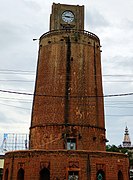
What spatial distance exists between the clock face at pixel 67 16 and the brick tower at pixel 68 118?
33.8 inches

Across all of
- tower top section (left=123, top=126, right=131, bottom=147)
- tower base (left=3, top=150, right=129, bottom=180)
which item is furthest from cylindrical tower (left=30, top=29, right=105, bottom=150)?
tower top section (left=123, top=126, right=131, bottom=147)

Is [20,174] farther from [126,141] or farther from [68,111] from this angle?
[126,141]

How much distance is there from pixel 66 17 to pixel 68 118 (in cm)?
1130

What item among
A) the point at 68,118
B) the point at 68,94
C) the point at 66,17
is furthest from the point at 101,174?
the point at 66,17

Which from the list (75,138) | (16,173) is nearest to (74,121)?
(75,138)

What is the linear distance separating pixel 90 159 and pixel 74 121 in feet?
14.5

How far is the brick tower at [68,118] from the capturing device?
25.8 m

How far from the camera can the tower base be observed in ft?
83.5

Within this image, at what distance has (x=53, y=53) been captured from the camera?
103 ft

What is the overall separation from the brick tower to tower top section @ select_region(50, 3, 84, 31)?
46cm

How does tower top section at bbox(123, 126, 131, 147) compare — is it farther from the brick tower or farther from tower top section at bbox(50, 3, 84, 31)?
the brick tower

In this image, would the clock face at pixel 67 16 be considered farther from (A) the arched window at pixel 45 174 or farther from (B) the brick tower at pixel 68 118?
(A) the arched window at pixel 45 174

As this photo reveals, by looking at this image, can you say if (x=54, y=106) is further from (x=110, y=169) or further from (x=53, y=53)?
(x=110, y=169)

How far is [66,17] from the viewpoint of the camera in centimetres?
3450
